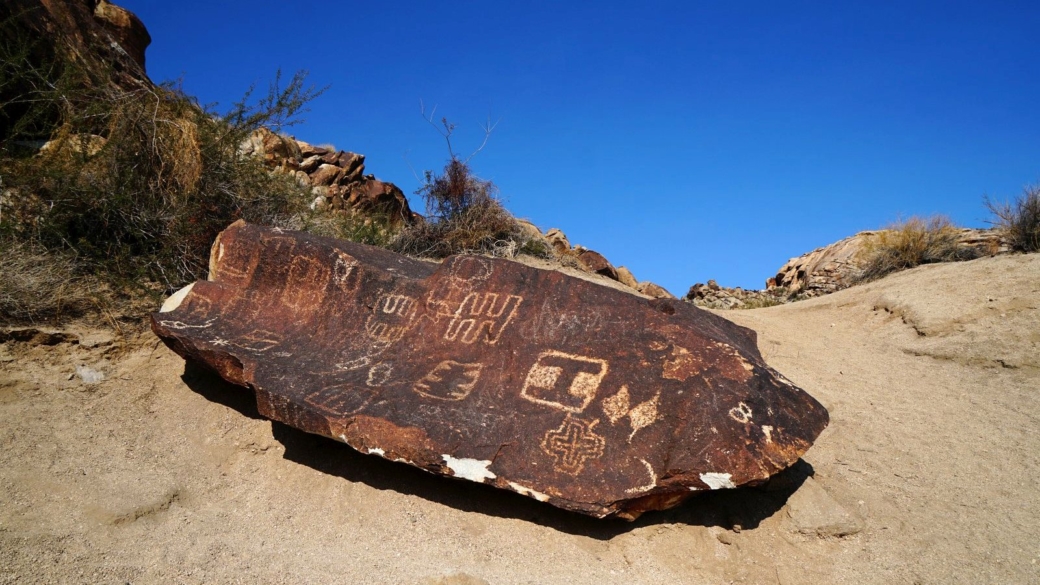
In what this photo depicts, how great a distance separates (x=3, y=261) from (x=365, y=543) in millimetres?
3701

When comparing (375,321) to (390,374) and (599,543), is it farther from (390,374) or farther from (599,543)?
(599,543)

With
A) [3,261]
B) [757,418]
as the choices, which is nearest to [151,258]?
[3,261]

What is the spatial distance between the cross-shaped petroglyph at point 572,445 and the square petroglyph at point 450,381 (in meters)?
0.59

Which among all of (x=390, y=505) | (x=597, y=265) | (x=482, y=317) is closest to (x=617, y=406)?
(x=482, y=317)

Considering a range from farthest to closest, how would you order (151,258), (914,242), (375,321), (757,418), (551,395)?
(914,242), (151,258), (375,321), (551,395), (757,418)

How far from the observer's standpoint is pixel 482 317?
13.5 feet

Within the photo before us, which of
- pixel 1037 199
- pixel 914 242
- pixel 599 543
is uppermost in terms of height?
pixel 1037 199

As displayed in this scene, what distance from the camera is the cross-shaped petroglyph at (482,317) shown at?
13.2 ft

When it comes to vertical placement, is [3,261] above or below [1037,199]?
below

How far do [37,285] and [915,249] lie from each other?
1059 centimetres

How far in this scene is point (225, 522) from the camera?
11.5ft

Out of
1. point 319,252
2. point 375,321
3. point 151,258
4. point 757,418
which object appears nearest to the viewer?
point 757,418

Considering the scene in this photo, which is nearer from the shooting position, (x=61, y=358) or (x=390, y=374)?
(x=390, y=374)

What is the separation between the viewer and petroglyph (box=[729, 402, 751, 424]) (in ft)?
10.8
